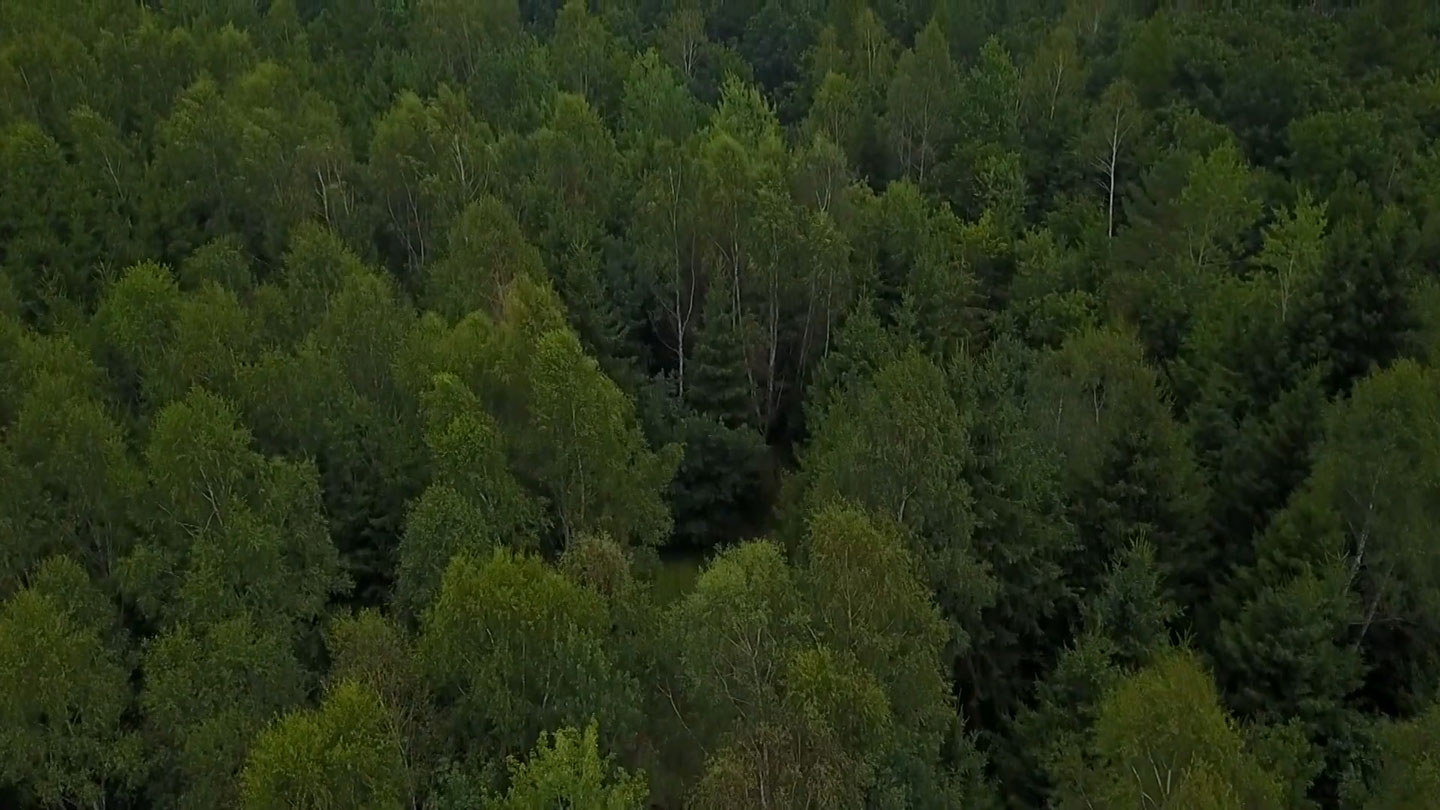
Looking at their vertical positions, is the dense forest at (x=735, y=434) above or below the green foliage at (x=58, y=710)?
above

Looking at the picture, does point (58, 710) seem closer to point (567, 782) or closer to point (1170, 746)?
point (567, 782)

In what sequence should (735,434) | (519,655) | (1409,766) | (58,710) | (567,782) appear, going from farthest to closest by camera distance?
(735,434) < (58,710) < (519,655) < (1409,766) < (567,782)

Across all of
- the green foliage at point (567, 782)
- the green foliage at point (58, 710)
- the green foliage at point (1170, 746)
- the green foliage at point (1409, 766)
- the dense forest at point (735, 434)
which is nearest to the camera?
the green foliage at point (567, 782)

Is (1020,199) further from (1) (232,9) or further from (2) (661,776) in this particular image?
(1) (232,9)

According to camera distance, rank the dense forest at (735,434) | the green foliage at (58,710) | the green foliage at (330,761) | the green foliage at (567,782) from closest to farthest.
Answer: the green foliage at (567,782) < the green foliage at (330,761) < the dense forest at (735,434) < the green foliage at (58,710)

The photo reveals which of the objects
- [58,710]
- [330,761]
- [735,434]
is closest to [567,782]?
[330,761]

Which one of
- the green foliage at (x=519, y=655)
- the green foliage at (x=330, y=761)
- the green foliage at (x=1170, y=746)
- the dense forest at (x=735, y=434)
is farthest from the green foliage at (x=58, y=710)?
the green foliage at (x=1170, y=746)

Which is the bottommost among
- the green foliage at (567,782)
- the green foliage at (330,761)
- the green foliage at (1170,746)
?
the green foliage at (330,761)

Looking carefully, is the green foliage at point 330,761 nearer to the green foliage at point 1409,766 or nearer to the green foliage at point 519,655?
the green foliage at point 519,655

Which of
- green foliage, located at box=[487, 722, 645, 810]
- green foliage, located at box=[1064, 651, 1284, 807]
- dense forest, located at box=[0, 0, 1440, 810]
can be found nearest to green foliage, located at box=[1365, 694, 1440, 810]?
dense forest, located at box=[0, 0, 1440, 810]

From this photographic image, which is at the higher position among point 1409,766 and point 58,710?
point 1409,766
